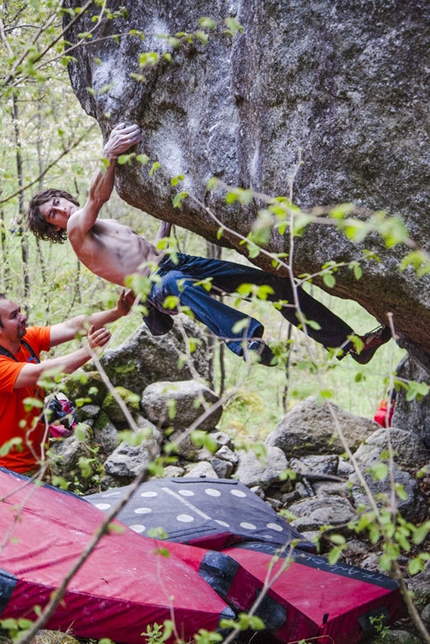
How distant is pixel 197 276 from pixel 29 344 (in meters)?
1.55

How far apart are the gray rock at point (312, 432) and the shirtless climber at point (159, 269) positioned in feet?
7.91

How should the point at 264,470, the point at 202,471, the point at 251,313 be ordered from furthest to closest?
the point at 251,313 → the point at 202,471 → the point at 264,470

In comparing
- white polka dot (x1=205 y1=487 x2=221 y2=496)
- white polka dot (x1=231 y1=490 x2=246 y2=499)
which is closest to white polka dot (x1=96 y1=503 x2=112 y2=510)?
white polka dot (x1=205 y1=487 x2=221 y2=496)

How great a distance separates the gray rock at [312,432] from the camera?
25.6 feet

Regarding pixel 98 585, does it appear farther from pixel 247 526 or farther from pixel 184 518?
pixel 247 526

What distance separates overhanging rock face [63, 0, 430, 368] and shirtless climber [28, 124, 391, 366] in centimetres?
23

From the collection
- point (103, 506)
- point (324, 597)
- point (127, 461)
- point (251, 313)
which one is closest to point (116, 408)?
point (127, 461)

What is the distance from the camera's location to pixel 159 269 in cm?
537

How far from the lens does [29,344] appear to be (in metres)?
5.70

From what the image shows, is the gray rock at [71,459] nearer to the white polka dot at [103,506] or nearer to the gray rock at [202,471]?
the white polka dot at [103,506]

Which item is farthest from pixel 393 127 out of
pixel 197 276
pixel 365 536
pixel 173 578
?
pixel 365 536

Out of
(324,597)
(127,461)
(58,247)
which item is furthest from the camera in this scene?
(58,247)

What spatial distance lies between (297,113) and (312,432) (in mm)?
4573

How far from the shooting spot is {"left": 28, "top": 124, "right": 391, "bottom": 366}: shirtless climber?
489 centimetres
